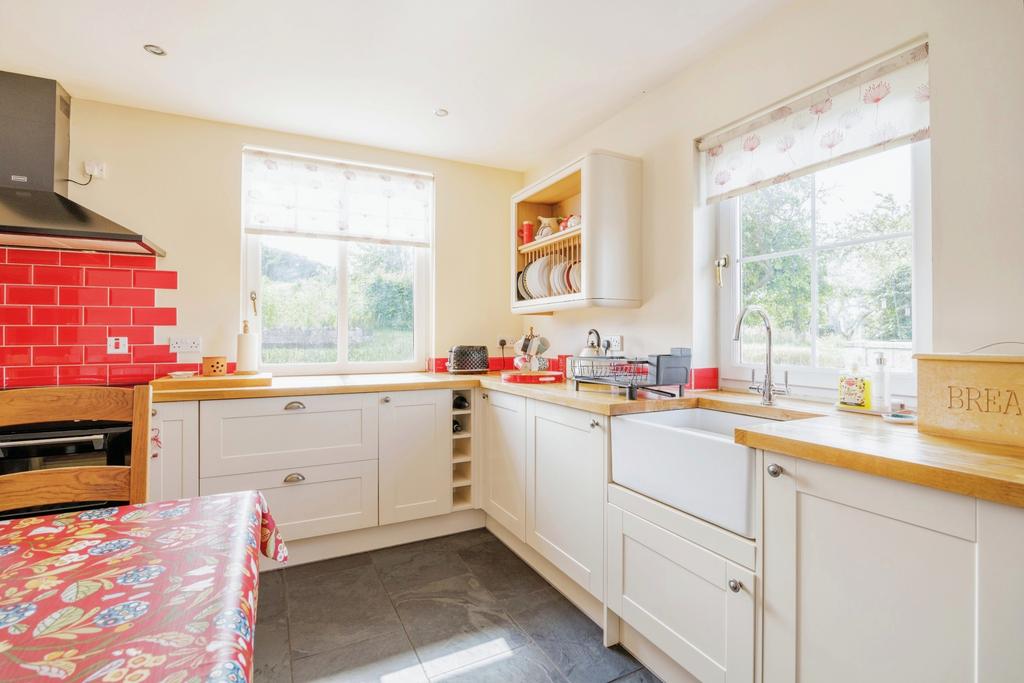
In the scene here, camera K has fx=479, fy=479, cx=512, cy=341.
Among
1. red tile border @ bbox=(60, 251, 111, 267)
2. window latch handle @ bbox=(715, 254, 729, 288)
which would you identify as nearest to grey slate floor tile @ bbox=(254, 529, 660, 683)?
window latch handle @ bbox=(715, 254, 729, 288)

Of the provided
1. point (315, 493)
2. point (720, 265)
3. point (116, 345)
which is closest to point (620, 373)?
point (720, 265)

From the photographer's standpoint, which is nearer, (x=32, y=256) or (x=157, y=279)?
(x=32, y=256)

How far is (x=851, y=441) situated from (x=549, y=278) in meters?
1.87

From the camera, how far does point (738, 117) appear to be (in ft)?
6.36

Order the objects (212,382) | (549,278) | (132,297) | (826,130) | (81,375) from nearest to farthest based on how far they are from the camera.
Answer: (826,130) < (212,382) < (81,375) < (132,297) < (549,278)

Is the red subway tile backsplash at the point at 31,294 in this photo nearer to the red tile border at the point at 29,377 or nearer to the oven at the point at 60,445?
the red tile border at the point at 29,377

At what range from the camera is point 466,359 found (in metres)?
3.02

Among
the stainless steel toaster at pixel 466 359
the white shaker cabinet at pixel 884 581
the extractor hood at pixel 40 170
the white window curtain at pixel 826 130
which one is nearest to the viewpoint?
the white shaker cabinet at pixel 884 581

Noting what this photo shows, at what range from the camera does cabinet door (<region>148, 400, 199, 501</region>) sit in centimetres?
213

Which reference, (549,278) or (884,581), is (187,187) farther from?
(884,581)

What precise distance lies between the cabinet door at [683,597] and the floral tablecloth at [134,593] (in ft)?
3.70

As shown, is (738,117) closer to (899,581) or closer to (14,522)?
(899,581)

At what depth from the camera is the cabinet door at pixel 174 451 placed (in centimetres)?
213

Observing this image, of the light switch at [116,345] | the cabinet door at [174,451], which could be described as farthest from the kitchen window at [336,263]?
the cabinet door at [174,451]
